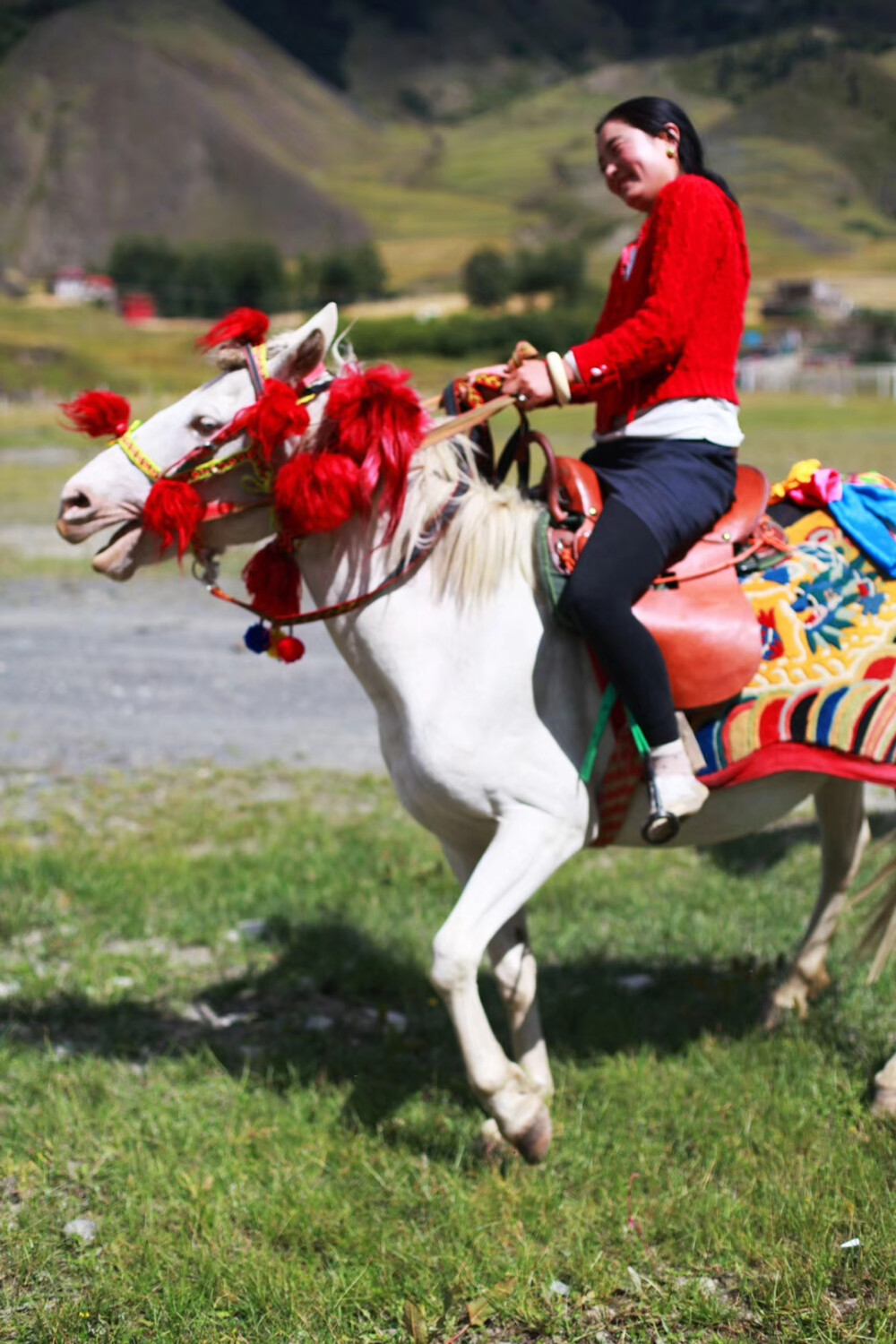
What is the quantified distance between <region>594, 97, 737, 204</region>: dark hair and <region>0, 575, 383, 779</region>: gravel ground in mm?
5257

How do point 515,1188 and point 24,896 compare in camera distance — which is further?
point 24,896

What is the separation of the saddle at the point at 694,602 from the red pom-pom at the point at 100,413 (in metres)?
1.35

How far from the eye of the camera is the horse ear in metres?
3.88

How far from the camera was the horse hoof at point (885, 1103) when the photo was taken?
4309mm

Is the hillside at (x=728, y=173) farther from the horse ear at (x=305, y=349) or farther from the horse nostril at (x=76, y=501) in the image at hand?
the horse nostril at (x=76, y=501)

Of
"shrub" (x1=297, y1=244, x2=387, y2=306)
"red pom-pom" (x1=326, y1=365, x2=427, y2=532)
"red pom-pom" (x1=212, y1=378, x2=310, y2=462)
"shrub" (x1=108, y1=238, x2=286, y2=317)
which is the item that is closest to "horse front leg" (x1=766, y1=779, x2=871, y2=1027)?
"red pom-pom" (x1=326, y1=365, x2=427, y2=532)

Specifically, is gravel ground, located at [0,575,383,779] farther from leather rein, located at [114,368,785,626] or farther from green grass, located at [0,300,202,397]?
green grass, located at [0,300,202,397]

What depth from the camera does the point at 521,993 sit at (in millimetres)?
4395

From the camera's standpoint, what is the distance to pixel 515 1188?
3.92 metres

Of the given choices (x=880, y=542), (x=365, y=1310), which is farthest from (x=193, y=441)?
(x=365, y=1310)

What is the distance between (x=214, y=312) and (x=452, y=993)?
101m

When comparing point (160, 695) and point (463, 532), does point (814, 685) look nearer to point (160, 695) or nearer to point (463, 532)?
point (463, 532)

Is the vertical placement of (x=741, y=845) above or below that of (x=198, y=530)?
below

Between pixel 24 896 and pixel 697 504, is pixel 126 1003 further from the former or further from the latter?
pixel 697 504
